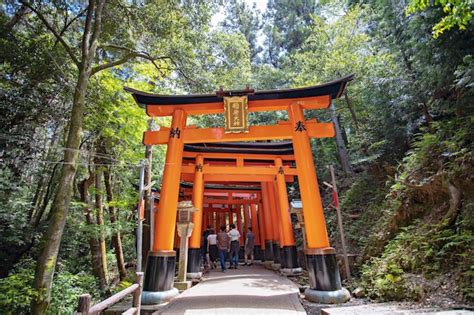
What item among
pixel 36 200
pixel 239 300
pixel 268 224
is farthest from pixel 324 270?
pixel 36 200

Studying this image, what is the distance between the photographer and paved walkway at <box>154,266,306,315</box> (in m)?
5.01

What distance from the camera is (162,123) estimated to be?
563 inches

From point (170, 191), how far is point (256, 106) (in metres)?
3.14

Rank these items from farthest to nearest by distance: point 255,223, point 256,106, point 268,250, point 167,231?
point 255,223 → point 268,250 → point 256,106 → point 167,231

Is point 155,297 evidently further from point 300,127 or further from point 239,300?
point 300,127

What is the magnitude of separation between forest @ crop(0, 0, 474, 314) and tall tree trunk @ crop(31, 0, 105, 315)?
28mm

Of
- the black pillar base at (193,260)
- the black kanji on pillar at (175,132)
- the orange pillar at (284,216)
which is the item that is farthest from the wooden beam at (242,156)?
the black pillar base at (193,260)

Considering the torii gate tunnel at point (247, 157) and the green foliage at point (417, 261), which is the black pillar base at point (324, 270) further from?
the green foliage at point (417, 261)

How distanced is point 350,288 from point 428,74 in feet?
18.7

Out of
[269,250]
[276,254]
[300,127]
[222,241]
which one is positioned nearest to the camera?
[300,127]

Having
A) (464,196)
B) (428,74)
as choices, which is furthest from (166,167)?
(428,74)

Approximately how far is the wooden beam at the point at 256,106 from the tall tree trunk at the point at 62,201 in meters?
1.76

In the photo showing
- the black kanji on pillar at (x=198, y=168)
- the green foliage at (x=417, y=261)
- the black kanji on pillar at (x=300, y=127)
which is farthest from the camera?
the black kanji on pillar at (x=198, y=168)

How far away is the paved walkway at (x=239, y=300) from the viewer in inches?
197
